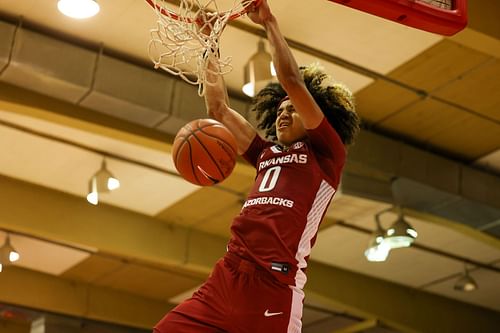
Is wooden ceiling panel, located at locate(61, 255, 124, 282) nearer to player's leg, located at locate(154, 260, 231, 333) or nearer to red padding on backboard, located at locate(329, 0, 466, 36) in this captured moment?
red padding on backboard, located at locate(329, 0, 466, 36)

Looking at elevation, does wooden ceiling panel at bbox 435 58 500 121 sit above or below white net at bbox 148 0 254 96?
above

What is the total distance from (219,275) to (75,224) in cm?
716

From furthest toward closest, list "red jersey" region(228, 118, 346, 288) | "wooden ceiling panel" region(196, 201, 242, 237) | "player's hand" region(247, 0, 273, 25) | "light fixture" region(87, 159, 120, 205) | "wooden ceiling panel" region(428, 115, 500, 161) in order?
1. "wooden ceiling panel" region(196, 201, 242, 237)
2. "light fixture" region(87, 159, 120, 205)
3. "wooden ceiling panel" region(428, 115, 500, 161)
4. "player's hand" region(247, 0, 273, 25)
5. "red jersey" region(228, 118, 346, 288)

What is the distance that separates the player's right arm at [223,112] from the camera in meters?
4.60

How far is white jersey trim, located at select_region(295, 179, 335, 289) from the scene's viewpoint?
4.05m

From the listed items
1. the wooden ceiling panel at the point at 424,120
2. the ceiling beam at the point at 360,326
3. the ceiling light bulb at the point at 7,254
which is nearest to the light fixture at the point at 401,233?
the wooden ceiling panel at the point at 424,120

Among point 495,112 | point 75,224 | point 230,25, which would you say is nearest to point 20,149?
point 75,224

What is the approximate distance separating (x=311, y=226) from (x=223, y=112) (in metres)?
0.99

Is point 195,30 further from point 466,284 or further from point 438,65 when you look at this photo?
point 466,284

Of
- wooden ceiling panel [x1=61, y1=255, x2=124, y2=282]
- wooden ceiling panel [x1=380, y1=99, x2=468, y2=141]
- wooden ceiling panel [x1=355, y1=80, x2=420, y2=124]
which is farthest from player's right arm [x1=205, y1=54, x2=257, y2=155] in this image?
wooden ceiling panel [x1=61, y1=255, x2=124, y2=282]

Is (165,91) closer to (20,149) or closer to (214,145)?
(20,149)

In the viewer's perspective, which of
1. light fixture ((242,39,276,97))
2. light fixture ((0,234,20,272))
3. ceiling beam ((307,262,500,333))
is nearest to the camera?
light fixture ((242,39,276,97))

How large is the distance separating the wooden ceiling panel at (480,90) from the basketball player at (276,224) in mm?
4168

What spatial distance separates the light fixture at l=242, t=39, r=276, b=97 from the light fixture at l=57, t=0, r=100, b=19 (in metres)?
1.63
